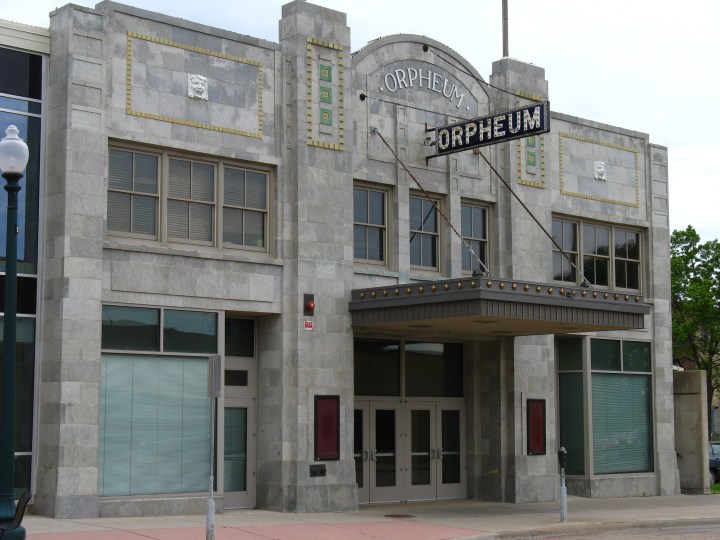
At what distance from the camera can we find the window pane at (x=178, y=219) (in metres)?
21.1

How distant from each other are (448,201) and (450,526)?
797 cm

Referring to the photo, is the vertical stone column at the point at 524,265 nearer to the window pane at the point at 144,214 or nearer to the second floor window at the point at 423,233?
the second floor window at the point at 423,233

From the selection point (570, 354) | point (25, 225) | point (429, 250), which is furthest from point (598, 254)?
point (25, 225)

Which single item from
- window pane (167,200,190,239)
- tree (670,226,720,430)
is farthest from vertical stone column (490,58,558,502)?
tree (670,226,720,430)

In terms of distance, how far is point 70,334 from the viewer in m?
19.2

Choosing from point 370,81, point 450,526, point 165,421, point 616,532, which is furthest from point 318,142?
point 616,532

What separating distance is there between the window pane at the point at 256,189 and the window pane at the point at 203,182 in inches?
31.1

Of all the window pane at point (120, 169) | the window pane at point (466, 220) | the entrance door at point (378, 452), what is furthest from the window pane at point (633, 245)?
the window pane at point (120, 169)

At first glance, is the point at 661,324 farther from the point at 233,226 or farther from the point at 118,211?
the point at 118,211

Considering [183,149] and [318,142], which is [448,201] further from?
[183,149]

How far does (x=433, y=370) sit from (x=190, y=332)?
719cm

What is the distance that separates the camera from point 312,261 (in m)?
22.5

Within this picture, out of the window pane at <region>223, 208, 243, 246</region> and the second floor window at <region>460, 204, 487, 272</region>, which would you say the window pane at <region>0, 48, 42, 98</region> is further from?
the second floor window at <region>460, 204, 487, 272</region>

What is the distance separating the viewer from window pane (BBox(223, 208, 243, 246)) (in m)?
21.9
